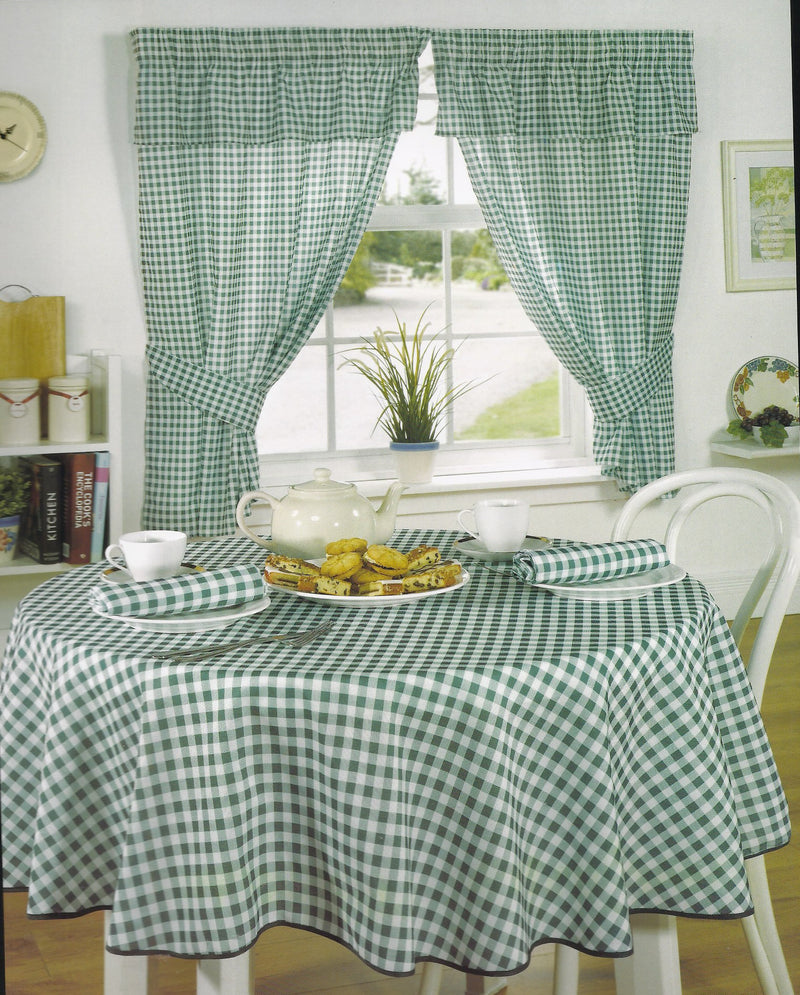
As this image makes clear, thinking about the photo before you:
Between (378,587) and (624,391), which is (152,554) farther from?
(624,391)

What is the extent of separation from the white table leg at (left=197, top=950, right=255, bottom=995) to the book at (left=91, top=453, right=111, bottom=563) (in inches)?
73.8

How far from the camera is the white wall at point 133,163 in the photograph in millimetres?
3166

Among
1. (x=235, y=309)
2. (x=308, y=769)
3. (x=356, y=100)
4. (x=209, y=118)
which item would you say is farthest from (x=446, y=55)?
(x=308, y=769)

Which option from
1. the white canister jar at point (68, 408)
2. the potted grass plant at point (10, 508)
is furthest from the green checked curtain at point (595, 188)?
the potted grass plant at point (10, 508)

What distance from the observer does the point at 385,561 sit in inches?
56.8

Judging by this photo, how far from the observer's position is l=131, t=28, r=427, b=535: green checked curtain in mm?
3221

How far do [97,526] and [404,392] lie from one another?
116 cm

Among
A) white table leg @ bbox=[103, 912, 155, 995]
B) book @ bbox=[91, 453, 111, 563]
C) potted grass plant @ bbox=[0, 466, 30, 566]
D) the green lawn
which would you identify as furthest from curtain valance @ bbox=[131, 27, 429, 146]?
white table leg @ bbox=[103, 912, 155, 995]

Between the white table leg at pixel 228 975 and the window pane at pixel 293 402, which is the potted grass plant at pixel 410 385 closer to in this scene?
the window pane at pixel 293 402

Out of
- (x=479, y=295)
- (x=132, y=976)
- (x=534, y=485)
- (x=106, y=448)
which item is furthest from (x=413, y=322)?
(x=132, y=976)

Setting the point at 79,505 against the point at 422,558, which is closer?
the point at 422,558

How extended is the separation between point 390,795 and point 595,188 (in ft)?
9.53

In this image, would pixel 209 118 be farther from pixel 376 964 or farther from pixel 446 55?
pixel 376 964

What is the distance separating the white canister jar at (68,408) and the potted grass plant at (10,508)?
0.16 metres
